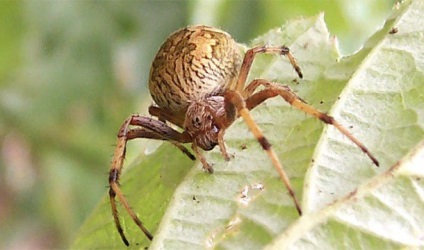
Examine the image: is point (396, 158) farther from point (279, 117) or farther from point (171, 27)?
point (171, 27)

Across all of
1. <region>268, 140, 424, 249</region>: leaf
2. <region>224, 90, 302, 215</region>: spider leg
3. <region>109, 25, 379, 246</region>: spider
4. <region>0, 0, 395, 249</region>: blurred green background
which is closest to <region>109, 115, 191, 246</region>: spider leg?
<region>109, 25, 379, 246</region>: spider

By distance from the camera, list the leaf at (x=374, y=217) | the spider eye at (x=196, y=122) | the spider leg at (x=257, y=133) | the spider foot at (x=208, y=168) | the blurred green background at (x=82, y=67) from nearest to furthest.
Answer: the leaf at (x=374, y=217) → the spider leg at (x=257, y=133) → the spider foot at (x=208, y=168) → the spider eye at (x=196, y=122) → the blurred green background at (x=82, y=67)

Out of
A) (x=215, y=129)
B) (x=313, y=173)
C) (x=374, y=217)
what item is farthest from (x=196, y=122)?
(x=374, y=217)

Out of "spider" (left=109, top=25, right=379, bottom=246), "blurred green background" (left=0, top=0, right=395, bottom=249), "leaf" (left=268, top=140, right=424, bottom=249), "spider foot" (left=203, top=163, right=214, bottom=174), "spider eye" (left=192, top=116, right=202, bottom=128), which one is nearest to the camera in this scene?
"leaf" (left=268, top=140, right=424, bottom=249)

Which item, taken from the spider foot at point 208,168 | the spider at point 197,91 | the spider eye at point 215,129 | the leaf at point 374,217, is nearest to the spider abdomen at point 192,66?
the spider at point 197,91

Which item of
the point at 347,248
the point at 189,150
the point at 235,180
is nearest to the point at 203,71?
the point at 189,150

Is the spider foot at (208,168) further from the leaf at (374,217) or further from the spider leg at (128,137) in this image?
the leaf at (374,217)

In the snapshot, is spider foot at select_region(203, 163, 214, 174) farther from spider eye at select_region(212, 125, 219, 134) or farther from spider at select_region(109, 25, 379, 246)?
spider eye at select_region(212, 125, 219, 134)
